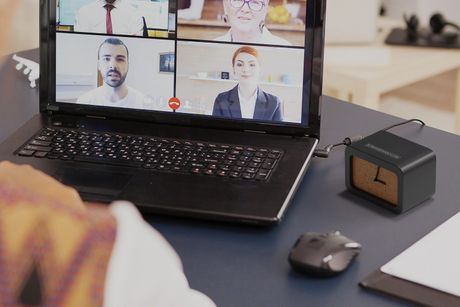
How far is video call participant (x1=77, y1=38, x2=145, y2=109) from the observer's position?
3.64ft

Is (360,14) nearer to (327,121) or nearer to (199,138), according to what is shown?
(327,121)

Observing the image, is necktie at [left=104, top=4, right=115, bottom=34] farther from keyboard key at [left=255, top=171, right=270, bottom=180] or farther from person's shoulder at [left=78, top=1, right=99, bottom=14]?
keyboard key at [left=255, top=171, right=270, bottom=180]

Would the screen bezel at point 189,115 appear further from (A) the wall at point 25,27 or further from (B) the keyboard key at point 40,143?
(A) the wall at point 25,27

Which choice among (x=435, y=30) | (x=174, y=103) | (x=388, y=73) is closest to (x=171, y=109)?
(x=174, y=103)

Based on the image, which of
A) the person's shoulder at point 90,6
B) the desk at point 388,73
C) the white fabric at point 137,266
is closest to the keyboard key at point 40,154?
the person's shoulder at point 90,6

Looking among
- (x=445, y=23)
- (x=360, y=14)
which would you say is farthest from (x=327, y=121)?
(x=445, y=23)

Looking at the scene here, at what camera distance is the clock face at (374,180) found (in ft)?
3.02

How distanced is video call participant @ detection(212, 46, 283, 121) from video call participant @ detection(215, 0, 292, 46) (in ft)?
0.06

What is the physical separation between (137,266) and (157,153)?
2.02 ft

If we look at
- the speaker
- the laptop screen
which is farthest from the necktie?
the speaker

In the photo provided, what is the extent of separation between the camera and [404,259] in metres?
0.80

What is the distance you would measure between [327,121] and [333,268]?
48 cm

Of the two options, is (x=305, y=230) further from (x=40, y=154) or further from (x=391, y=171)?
(x=40, y=154)

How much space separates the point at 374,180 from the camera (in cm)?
95
